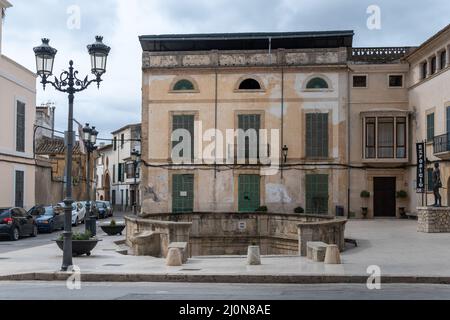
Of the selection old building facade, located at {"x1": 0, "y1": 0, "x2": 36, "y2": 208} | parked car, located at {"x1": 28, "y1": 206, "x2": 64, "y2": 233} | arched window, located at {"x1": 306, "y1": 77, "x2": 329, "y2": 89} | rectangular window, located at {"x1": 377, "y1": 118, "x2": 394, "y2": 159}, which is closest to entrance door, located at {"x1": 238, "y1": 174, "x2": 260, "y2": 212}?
arched window, located at {"x1": 306, "y1": 77, "x2": 329, "y2": 89}

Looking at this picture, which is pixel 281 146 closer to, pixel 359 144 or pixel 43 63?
pixel 359 144

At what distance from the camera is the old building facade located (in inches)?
1251

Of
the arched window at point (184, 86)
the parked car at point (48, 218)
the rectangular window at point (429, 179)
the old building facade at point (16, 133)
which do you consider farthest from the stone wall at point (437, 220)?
the old building facade at point (16, 133)

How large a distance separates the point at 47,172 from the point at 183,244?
2745cm

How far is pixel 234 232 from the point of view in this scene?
2569cm

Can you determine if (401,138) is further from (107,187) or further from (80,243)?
(107,187)

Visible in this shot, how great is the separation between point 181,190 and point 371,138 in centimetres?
1157

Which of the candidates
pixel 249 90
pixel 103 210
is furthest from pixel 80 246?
pixel 103 210

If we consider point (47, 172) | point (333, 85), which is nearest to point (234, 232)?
point (333, 85)

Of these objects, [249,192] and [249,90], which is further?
[249,90]

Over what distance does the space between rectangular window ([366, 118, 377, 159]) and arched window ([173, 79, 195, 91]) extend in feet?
34.6

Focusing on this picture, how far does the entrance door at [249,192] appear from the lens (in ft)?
119

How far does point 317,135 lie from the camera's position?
36.3m

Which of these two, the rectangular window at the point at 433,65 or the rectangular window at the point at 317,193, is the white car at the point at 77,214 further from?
the rectangular window at the point at 433,65
